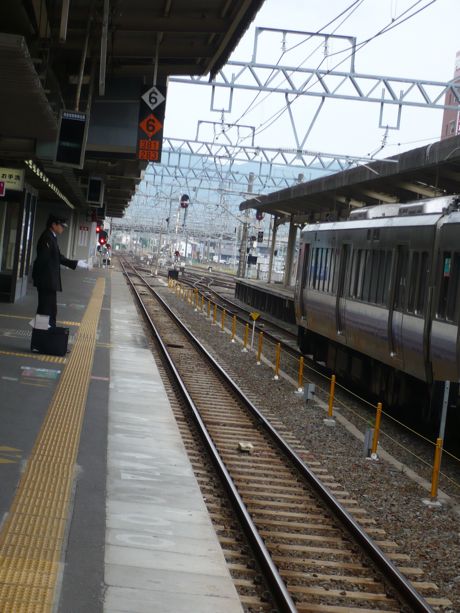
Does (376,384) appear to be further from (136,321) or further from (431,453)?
(136,321)

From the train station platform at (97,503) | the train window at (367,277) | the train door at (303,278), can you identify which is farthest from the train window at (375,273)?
the train door at (303,278)

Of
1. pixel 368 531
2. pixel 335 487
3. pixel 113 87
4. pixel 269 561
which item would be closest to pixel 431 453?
pixel 335 487

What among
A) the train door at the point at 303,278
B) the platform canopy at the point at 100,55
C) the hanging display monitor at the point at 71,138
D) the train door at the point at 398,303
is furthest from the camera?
the train door at the point at 303,278

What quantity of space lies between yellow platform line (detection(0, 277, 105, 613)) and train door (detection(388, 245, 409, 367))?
4.64 meters

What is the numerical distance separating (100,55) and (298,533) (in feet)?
35.3

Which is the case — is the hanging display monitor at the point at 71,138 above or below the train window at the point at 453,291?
above

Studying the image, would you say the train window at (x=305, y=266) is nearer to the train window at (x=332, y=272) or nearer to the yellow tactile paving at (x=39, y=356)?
the train window at (x=332, y=272)

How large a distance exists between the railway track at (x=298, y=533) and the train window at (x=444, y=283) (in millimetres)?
2483

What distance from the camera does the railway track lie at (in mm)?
6602

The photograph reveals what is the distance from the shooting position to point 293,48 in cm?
2161

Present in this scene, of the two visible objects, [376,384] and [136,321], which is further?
[136,321]

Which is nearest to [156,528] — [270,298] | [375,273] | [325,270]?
[375,273]

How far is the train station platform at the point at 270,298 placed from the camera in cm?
3344

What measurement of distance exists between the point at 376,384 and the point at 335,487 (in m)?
6.10
